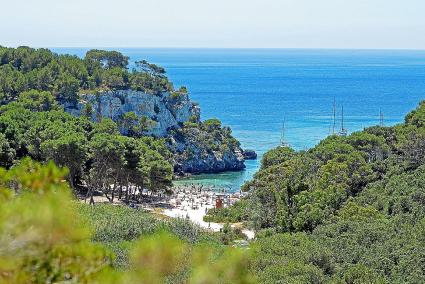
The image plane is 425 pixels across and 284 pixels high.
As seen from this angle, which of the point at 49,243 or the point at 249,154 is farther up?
the point at 49,243

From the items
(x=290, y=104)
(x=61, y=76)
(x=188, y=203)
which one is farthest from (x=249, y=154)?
(x=290, y=104)

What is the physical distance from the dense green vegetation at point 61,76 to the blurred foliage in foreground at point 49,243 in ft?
154

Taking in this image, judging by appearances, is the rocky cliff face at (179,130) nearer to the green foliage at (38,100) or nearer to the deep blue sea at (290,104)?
the deep blue sea at (290,104)

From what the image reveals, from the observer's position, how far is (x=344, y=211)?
24172mm

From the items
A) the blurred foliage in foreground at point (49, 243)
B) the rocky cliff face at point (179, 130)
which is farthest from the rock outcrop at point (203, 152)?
the blurred foliage in foreground at point (49, 243)

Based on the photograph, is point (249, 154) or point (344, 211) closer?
point (344, 211)

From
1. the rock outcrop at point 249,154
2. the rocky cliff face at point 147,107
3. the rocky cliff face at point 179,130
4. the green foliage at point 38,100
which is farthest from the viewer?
the rock outcrop at point 249,154

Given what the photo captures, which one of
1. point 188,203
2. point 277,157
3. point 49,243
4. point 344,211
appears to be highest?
point 49,243

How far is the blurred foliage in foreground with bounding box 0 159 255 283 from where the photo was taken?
4410 mm

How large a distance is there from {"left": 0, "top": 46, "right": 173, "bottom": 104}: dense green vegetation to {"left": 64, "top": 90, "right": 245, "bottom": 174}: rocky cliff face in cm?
131

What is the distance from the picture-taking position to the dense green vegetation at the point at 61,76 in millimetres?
51219

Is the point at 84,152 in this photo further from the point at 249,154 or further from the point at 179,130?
the point at 249,154

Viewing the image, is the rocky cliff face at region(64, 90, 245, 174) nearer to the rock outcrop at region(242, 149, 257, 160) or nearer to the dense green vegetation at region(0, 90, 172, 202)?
the rock outcrop at region(242, 149, 257, 160)

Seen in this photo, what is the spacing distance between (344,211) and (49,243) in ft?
68.7
